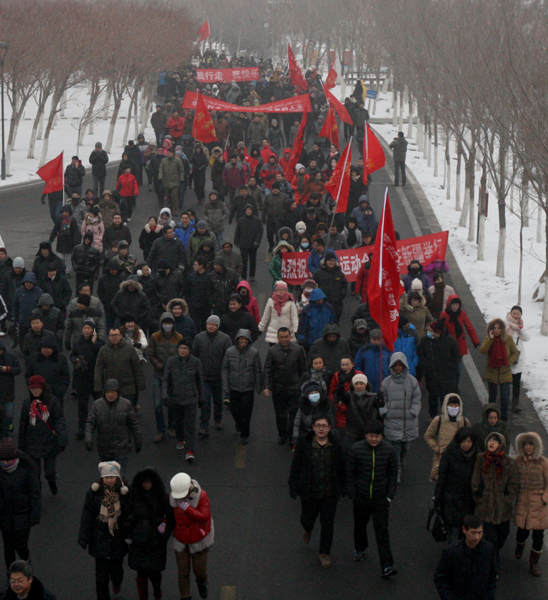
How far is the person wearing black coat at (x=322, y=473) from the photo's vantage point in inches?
328

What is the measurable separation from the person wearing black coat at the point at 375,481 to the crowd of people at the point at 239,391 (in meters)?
0.01

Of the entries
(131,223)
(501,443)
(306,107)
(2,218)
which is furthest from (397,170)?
(501,443)

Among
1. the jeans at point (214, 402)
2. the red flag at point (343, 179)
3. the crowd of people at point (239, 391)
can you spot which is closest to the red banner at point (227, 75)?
the red flag at point (343, 179)

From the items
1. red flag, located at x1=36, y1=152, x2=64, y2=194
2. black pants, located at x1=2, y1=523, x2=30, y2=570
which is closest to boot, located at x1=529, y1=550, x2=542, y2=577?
black pants, located at x1=2, y1=523, x2=30, y2=570

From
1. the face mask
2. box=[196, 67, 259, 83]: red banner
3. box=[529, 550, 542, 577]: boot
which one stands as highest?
box=[196, 67, 259, 83]: red banner

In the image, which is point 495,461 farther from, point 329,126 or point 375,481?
point 329,126

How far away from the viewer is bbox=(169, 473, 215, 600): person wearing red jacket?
7418 mm

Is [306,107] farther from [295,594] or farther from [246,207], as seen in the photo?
[295,594]

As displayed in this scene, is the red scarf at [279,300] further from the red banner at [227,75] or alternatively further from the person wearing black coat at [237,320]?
the red banner at [227,75]

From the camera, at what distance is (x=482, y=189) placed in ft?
76.8

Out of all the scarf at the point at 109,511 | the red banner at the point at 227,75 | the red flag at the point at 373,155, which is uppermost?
the red banner at the point at 227,75

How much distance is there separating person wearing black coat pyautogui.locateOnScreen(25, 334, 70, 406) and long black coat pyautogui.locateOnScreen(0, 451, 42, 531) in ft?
8.49

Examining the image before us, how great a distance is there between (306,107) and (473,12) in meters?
5.20

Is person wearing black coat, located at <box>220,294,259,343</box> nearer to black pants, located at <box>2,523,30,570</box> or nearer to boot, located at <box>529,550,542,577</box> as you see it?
black pants, located at <box>2,523,30,570</box>
